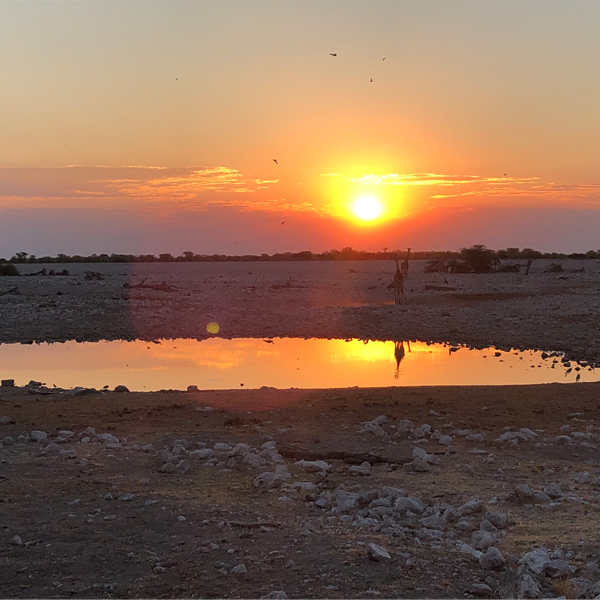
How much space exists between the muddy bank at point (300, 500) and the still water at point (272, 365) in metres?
4.35

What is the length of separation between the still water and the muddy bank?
4353 mm

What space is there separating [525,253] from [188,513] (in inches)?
4616

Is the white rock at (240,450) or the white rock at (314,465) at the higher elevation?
the white rock at (240,450)

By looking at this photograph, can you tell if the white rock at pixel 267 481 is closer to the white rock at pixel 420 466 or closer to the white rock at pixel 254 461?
the white rock at pixel 254 461

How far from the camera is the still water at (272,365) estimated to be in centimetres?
1608

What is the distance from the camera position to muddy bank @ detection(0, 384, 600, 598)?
5316mm

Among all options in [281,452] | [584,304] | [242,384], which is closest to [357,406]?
[281,452]

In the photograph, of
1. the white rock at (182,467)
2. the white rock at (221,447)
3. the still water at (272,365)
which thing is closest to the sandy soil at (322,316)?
the still water at (272,365)

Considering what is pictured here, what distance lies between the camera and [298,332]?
958 inches

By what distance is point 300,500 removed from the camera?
707 cm

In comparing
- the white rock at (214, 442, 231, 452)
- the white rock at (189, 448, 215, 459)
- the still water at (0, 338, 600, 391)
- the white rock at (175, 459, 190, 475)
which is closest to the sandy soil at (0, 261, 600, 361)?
the still water at (0, 338, 600, 391)

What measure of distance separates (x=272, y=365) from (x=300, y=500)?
11191mm

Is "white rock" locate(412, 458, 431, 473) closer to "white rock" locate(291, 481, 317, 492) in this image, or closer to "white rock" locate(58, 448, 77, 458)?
"white rock" locate(291, 481, 317, 492)

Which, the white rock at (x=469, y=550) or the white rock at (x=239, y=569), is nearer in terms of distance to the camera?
the white rock at (x=239, y=569)
